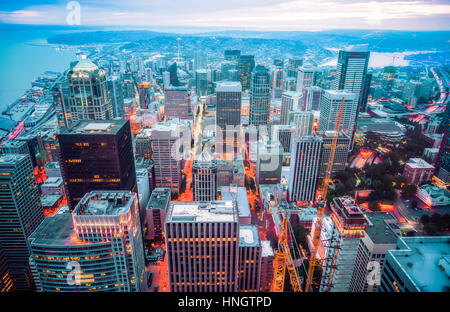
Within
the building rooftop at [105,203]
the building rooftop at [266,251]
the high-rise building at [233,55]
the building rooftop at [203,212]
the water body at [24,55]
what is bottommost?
the building rooftop at [266,251]

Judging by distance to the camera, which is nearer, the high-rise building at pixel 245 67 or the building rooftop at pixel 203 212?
the building rooftop at pixel 203 212

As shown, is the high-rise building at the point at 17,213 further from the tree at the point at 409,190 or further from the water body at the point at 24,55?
the tree at the point at 409,190

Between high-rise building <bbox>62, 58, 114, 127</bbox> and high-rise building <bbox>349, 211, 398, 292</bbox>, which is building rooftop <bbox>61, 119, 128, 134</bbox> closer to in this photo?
high-rise building <bbox>62, 58, 114, 127</bbox>

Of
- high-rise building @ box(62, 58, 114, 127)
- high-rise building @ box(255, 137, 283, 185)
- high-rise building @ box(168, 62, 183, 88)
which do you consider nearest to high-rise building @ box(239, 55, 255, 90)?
high-rise building @ box(168, 62, 183, 88)

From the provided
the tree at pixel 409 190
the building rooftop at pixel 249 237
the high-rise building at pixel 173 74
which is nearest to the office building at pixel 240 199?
the building rooftop at pixel 249 237

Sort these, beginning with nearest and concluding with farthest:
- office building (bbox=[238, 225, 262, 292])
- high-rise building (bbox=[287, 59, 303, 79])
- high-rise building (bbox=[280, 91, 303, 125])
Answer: office building (bbox=[238, 225, 262, 292]) → high-rise building (bbox=[280, 91, 303, 125]) → high-rise building (bbox=[287, 59, 303, 79])
